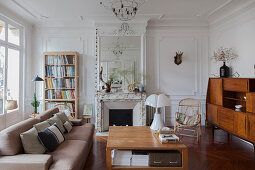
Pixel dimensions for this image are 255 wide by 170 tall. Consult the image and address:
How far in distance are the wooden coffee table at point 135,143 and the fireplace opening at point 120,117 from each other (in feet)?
6.01

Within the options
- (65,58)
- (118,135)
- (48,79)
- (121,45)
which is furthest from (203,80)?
(48,79)

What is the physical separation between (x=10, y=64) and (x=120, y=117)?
291cm

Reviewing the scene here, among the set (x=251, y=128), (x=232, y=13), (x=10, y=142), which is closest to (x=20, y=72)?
(x=10, y=142)

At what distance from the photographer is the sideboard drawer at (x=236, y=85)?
3416mm

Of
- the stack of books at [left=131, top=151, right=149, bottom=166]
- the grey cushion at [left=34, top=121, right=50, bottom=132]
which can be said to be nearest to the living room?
the grey cushion at [left=34, top=121, right=50, bottom=132]

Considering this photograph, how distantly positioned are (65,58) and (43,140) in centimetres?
303

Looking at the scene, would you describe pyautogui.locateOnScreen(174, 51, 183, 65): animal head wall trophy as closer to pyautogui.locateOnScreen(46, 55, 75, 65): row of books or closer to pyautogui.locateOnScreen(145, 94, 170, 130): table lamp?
pyautogui.locateOnScreen(145, 94, 170, 130): table lamp

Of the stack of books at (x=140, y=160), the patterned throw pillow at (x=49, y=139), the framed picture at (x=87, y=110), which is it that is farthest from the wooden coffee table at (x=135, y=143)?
the framed picture at (x=87, y=110)

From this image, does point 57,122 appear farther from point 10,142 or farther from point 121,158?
point 121,158

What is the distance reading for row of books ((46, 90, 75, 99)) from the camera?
4.95 m

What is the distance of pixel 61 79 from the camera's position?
493cm

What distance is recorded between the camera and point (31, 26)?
16.7 feet

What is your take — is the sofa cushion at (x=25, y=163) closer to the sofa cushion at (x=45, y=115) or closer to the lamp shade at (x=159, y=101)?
the sofa cushion at (x=45, y=115)

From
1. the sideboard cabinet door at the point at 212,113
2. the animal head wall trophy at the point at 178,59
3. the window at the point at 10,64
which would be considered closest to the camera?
the window at the point at 10,64
